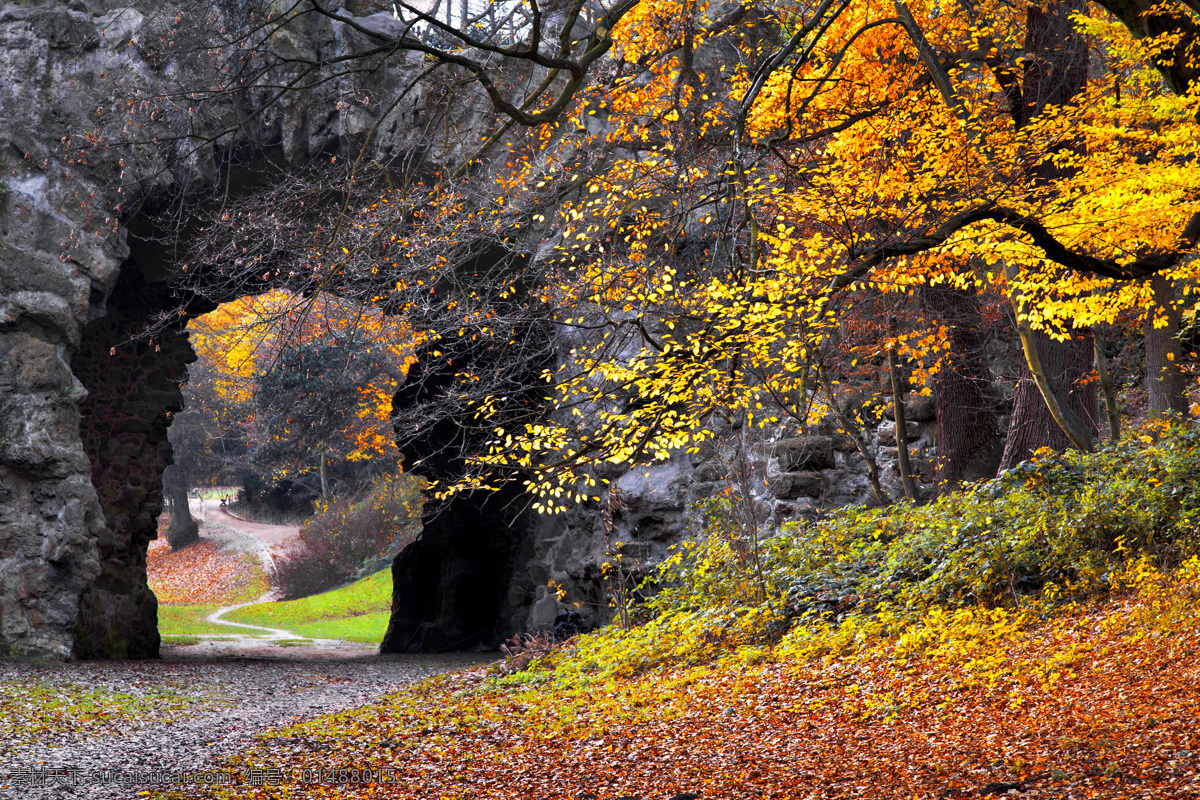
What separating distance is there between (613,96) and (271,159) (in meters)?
4.68

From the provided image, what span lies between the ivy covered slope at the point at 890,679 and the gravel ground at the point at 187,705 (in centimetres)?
53

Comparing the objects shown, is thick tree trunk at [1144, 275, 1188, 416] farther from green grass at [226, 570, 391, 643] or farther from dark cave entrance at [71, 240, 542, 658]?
green grass at [226, 570, 391, 643]

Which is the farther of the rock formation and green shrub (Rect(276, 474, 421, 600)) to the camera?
green shrub (Rect(276, 474, 421, 600))

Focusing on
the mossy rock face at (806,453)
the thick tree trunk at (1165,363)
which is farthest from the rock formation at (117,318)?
the thick tree trunk at (1165,363)

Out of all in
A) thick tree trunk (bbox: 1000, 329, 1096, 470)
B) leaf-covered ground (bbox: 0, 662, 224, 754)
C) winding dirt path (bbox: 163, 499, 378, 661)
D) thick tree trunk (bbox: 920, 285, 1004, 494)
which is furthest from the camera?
winding dirt path (bbox: 163, 499, 378, 661)

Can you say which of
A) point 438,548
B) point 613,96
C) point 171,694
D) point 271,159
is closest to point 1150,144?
Answer: point 613,96

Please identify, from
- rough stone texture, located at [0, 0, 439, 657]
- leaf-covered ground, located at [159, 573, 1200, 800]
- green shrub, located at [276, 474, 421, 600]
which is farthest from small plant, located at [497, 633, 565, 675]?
green shrub, located at [276, 474, 421, 600]

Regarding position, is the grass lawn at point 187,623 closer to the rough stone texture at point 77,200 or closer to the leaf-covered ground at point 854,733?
the rough stone texture at point 77,200

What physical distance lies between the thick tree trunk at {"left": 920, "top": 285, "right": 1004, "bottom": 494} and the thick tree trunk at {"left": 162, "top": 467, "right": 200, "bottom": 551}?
25272mm

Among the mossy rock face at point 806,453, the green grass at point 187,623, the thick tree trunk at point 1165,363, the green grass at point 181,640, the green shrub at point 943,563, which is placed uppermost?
the thick tree trunk at point 1165,363

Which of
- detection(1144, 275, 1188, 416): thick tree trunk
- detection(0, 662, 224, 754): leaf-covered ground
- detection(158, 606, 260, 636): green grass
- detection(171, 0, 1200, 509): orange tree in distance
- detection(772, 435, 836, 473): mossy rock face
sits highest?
detection(171, 0, 1200, 509): orange tree in distance

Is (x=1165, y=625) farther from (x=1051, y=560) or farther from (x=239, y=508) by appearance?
(x=239, y=508)

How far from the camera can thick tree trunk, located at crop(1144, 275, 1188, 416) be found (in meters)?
8.80

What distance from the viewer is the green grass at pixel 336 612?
18.7 m
